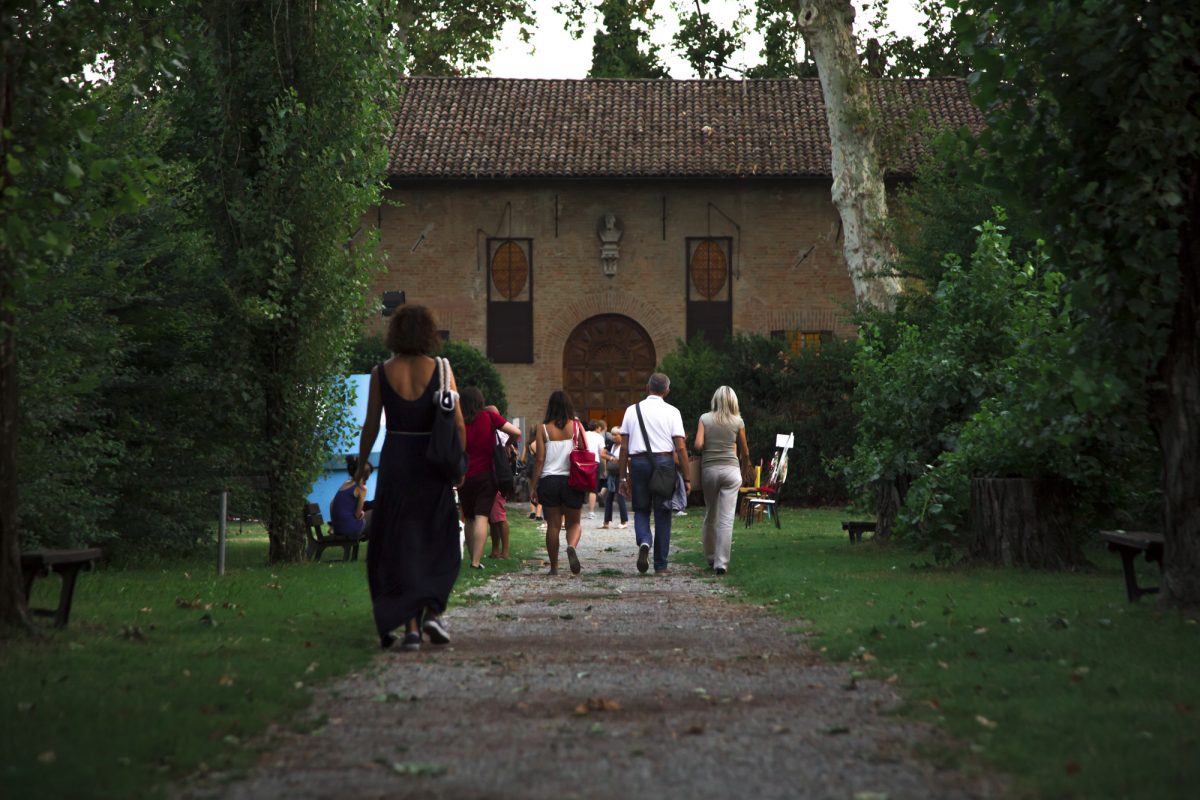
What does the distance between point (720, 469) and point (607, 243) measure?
28675mm

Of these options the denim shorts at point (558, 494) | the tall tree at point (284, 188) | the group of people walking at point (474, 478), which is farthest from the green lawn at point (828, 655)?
the tall tree at point (284, 188)

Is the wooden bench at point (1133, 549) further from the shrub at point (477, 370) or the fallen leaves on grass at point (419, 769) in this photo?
the shrub at point (477, 370)

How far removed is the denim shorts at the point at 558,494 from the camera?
1664 cm

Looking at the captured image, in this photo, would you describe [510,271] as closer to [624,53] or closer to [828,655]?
[624,53]

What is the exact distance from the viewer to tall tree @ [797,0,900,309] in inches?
1108

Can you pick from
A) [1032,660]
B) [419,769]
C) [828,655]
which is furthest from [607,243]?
[419,769]

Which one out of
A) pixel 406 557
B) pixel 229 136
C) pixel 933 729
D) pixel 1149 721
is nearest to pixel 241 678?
pixel 406 557

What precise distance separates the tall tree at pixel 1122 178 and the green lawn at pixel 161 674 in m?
5.03

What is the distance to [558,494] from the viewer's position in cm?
1669

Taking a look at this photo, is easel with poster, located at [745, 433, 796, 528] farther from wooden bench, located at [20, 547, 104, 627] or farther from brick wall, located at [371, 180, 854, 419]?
wooden bench, located at [20, 547, 104, 627]

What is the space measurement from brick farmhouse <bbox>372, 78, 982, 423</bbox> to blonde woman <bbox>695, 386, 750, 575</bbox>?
2786 cm

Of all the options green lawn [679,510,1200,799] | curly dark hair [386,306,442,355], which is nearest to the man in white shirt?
green lawn [679,510,1200,799]

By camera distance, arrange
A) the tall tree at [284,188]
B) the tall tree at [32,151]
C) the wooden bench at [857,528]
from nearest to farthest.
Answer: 1. the tall tree at [32,151]
2. the tall tree at [284,188]
3. the wooden bench at [857,528]

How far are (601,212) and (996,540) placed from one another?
3065 centimetres
